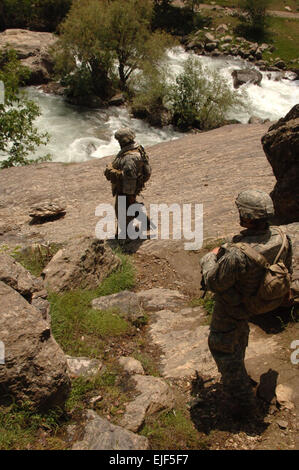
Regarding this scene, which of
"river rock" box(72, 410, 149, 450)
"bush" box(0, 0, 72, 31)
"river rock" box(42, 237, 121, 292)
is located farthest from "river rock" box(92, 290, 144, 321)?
"bush" box(0, 0, 72, 31)

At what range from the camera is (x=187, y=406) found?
210 inches

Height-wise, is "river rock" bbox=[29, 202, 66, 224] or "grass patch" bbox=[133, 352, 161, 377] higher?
"grass patch" bbox=[133, 352, 161, 377]

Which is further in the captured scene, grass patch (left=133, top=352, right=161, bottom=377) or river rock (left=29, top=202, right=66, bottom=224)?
river rock (left=29, top=202, right=66, bottom=224)

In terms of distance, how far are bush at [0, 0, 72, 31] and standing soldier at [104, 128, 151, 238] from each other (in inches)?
1453

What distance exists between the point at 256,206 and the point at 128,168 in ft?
16.0

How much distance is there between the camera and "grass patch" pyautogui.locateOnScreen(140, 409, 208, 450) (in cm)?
470

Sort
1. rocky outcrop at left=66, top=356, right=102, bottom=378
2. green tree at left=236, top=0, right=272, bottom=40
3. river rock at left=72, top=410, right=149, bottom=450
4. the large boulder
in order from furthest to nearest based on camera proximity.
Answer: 1. green tree at left=236, top=0, right=272, bottom=40
2. the large boulder
3. rocky outcrop at left=66, top=356, right=102, bottom=378
4. river rock at left=72, top=410, right=149, bottom=450

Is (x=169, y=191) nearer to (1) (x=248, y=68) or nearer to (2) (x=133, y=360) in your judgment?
(2) (x=133, y=360)

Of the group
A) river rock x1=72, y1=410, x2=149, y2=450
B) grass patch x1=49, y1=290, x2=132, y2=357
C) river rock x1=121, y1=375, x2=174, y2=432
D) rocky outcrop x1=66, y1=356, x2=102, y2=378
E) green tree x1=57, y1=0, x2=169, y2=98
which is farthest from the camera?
green tree x1=57, y1=0, x2=169, y2=98

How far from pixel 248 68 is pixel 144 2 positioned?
1001 centimetres

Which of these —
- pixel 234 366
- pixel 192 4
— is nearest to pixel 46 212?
pixel 234 366

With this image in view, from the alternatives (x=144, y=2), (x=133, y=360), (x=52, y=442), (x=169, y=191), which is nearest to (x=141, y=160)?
(x=169, y=191)

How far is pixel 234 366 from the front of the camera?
198 inches

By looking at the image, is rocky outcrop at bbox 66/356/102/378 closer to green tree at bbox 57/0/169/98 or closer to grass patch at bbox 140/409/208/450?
grass patch at bbox 140/409/208/450
